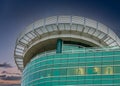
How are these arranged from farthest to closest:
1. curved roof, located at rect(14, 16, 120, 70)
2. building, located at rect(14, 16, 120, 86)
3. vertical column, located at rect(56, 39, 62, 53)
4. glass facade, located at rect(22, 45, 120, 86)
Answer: vertical column, located at rect(56, 39, 62, 53) → curved roof, located at rect(14, 16, 120, 70) → building, located at rect(14, 16, 120, 86) → glass facade, located at rect(22, 45, 120, 86)

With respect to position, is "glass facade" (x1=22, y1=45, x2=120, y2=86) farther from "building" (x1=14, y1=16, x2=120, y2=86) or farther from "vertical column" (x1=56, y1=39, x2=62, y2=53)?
"vertical column" (x1=56, y1=39, x2=62, y2=53)

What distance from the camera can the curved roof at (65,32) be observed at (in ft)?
191

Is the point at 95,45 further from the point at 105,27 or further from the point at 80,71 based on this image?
the point at 80,71

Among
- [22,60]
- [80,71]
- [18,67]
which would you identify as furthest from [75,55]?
[18,67]

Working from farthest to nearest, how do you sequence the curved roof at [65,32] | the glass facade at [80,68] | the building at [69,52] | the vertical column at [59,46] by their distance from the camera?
the vertical column at [59,46] → the curved roof at [65,32] → the building at [69,52] → the glass facade at [80,68]

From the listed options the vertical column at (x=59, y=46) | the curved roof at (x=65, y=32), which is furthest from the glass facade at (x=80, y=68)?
the curved roof at (x=65, y=32)

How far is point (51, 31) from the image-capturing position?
6012cm

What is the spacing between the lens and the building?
52.7 m

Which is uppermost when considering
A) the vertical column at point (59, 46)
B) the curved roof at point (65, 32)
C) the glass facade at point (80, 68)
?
the curved roof at point (65, 32)

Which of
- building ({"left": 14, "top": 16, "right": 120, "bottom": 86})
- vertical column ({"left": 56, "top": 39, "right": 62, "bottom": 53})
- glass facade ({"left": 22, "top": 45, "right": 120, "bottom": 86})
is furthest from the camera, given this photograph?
vertical column ({"left": 56, "top": 39, "right": 62, "bottom": 53})

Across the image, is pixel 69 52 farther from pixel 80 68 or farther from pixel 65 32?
pixel 65 32


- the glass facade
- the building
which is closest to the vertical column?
the building

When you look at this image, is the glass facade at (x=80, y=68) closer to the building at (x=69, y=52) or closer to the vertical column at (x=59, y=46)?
the building at (x=69, y=52)

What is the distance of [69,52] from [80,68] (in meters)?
4.05
